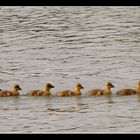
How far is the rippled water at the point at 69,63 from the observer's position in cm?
2191

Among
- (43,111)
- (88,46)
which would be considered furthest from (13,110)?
(88,46)

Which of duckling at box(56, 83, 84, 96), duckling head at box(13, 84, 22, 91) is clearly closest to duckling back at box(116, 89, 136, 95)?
duckling at box(56, 83, 84, 96)

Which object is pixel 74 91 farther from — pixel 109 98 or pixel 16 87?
pixel 16 87

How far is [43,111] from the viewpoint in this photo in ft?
75.0

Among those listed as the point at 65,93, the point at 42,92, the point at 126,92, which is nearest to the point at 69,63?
the point at 42,92

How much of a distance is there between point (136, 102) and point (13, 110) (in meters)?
3.50

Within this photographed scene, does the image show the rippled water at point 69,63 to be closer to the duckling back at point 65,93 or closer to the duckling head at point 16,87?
the duckling back at point 65,93

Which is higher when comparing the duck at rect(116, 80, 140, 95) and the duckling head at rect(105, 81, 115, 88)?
the duckling head at rect(105, 81, 115, 88)

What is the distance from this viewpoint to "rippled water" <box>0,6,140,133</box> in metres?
21.9

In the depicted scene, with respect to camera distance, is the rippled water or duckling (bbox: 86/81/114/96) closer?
the rippled water

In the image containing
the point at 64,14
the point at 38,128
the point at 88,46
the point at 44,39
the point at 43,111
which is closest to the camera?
→ the point at 38,128

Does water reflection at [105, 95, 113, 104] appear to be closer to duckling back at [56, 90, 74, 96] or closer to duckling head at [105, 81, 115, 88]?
duckling head at [105, 81, 115, 88]

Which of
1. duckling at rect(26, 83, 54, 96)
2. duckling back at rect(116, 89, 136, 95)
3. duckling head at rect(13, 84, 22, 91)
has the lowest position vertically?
duckling back at rect(116, 89, 136, 95)

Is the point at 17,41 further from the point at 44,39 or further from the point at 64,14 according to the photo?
the point at 64,14
